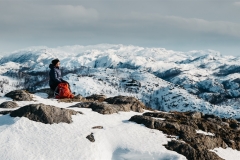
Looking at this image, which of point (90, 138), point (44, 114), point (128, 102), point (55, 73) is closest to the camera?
point (90, 138)

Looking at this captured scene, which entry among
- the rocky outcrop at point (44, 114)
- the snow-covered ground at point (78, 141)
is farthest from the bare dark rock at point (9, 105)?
the rocky outcrop at point (44, 114)

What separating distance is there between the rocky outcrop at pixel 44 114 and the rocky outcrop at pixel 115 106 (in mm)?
5345

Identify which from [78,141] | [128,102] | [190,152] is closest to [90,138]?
[78,141]

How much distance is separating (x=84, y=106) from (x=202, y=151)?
47.2ft

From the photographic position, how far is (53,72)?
32938 millimetres

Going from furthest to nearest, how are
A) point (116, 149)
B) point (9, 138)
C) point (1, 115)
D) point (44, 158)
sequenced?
point (1, 115) < point (116, 149) < point (9, 138) < point (44, 158)

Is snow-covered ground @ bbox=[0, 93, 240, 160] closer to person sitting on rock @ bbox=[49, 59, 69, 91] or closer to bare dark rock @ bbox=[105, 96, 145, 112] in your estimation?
person sitting on rock @ bbox=[49, 59, 69, 91]

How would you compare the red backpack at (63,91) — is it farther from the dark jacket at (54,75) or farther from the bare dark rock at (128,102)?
the bare dark rock at (128,102)

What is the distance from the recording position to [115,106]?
33.7m

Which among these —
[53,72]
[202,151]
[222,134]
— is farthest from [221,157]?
[53,72]

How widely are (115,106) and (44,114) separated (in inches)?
414

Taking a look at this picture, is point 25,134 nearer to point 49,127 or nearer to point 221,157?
point 49,127

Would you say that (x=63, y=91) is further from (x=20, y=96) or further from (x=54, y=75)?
(x=20, y=96)

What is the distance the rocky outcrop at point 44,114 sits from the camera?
25203mm
